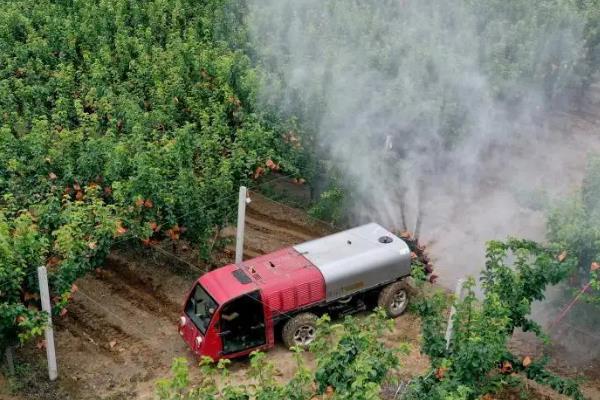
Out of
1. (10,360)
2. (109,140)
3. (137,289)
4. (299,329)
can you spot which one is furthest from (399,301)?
(10,360)

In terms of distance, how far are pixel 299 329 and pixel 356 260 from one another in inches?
56.6

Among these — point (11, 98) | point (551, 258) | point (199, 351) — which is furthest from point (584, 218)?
point (11, 98)

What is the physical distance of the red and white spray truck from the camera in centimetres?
1045

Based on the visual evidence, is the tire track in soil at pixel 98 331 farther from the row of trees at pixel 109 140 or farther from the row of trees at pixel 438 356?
the row of trees at pixel 438 356

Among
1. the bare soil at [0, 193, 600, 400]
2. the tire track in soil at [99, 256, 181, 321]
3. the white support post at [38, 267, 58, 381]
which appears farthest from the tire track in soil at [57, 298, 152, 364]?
the white support post at [38, 267, 58, 381]

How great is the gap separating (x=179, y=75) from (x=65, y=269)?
225 inches

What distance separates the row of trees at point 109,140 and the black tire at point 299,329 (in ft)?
7.93

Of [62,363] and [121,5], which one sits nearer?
[62,363]

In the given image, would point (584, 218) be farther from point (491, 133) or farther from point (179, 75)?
point (179, 75)

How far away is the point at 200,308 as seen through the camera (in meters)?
10.7

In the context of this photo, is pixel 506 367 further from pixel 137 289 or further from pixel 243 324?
pixel 137 289

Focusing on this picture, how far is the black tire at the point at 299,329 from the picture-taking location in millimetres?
10852

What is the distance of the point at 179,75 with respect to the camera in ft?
46.5

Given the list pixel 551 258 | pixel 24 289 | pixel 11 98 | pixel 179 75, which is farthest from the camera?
pixel 179 75
